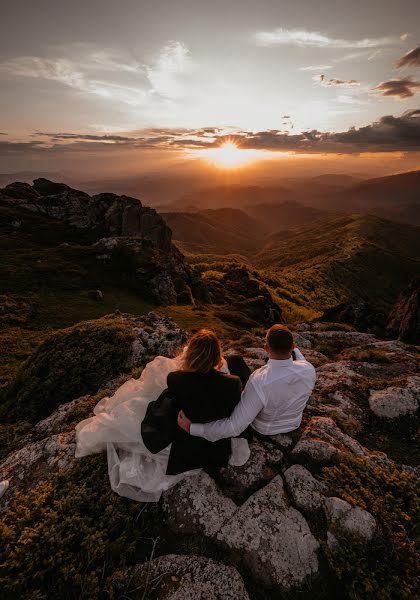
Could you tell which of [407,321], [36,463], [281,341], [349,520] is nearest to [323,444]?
[349,520]

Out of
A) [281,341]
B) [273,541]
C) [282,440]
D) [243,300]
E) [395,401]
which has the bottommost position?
[243,300]

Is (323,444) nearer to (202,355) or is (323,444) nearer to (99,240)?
(202,355)

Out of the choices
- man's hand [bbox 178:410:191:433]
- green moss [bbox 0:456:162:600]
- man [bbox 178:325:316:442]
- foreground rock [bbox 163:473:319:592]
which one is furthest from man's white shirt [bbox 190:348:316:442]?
green moss [bbox 0:456:162:600]

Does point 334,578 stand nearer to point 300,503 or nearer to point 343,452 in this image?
point 300,503

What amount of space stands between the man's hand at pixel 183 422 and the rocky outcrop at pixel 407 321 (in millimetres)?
28265

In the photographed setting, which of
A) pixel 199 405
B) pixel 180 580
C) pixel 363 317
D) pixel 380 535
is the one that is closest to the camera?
pixel 180 580

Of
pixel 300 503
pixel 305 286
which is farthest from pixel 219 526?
pixel 305 286

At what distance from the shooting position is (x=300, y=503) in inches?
243

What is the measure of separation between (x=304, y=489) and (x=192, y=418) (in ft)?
9.16

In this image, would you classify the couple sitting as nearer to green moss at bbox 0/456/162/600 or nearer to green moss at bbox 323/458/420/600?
green moss at bbox 0/456/162/600

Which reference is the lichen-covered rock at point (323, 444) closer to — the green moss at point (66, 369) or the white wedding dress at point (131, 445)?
the white wedding dress at point (131, 445)

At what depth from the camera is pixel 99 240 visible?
63.5 m

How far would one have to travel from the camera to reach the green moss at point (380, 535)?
16.5 feet

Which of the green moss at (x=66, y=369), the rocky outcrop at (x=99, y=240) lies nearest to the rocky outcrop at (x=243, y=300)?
the rocky outcrop at (x=99, y=240)
